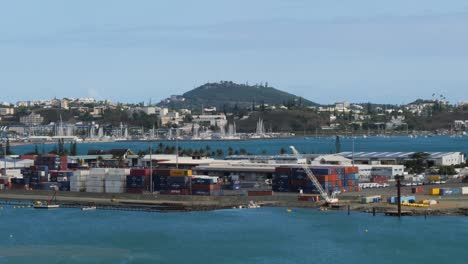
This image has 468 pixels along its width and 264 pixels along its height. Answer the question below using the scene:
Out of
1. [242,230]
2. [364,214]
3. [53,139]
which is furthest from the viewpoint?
[53,139]

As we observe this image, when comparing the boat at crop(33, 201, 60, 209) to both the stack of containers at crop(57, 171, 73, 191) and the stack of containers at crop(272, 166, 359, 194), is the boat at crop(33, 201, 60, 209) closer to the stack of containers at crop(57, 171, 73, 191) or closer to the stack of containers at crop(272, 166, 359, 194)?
the stack of containers at crop(57, 171, 73, 191)

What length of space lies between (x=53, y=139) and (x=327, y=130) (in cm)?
2821

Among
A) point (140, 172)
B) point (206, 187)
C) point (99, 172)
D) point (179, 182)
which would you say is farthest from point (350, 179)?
point (99, 172)

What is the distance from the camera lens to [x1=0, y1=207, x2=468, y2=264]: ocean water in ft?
56.3

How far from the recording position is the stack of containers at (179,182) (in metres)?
26.0

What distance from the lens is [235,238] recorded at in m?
19.1

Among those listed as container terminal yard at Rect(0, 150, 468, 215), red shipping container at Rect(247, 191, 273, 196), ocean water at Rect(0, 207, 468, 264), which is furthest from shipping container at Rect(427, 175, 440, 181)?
ocean water at Rect(0, 207, 468, 264)

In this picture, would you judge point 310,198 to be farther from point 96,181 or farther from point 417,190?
point 96,181

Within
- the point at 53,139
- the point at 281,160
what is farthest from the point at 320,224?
the point at 53,139

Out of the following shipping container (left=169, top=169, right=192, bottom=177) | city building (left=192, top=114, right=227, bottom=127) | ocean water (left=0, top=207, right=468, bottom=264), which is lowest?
ocean water (left=0, top=207, right=468, bottom=264)

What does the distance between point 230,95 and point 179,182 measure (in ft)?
455

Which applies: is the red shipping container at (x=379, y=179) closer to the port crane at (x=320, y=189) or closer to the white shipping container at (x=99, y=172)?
the port crane at (x=320, y=189)

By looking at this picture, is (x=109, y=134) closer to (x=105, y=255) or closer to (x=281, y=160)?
(x=281, y=160)

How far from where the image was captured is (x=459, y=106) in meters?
111
